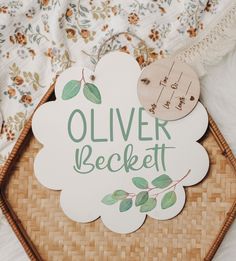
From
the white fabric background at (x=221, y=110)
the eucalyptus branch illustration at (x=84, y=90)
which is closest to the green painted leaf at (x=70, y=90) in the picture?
the eucalyptus branch illustration at (x=84, y=90)

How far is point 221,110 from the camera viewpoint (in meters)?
0.91

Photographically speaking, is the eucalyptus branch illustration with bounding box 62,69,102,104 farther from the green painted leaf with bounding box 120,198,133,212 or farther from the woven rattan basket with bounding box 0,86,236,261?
the green painted leaf with bounding box 120,198,133,212

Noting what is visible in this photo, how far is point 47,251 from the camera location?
0.88 m

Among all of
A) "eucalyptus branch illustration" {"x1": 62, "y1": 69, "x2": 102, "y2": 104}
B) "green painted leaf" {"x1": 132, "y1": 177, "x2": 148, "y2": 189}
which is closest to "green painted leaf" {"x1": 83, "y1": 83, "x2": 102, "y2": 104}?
"eucalyptus branch illustration" {"x1": 62, "y1": 69, "x2": 102, "y2": 104}

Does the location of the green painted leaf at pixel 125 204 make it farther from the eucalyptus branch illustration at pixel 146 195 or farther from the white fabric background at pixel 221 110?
the white fabric background at pixel 221 110

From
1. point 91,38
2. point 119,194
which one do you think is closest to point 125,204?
point 119,194

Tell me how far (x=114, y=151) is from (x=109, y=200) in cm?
8

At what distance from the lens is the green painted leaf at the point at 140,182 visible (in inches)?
33.8

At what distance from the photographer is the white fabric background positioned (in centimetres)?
89

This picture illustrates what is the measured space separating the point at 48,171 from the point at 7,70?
0.69 ft

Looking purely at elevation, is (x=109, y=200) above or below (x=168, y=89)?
below

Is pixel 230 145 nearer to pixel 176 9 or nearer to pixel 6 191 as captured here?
pixel 176 9

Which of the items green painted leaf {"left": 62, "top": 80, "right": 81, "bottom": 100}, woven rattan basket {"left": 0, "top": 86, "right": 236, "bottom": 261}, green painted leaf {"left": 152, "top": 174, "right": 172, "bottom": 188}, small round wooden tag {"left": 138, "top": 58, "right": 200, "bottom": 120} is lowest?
woven rattan basket {"left": 0, "top": 86, "right": 236, "bottom": 261}

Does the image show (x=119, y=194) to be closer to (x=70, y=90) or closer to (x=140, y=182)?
(x=140, y=182)
